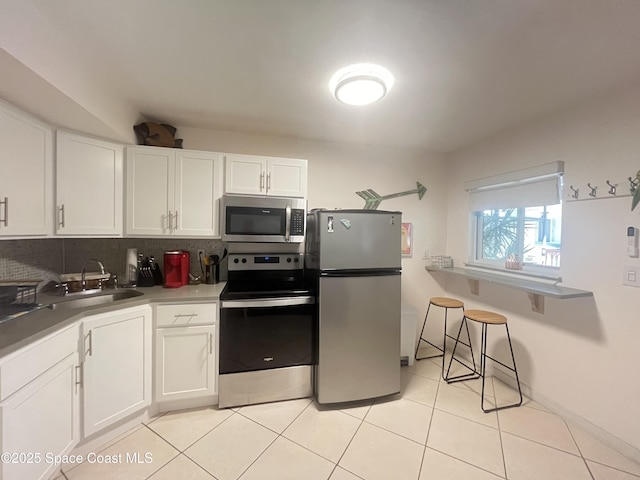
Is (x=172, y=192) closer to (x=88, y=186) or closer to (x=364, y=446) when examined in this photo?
(x=88, y=186)

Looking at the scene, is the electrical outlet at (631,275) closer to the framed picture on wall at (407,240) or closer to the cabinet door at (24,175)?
the framed picture on wall at (407,240)

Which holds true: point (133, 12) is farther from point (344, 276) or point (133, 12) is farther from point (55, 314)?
point (344, 276)

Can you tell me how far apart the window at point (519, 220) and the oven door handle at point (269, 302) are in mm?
1968

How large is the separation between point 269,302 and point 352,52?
1.69m

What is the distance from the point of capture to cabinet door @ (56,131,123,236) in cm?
177

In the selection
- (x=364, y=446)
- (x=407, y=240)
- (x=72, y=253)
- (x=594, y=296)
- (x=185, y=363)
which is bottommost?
(x=364, y=446)

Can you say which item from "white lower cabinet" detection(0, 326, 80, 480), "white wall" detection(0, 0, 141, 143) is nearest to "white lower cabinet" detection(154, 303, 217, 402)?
"white lower cabinet" detection(0, 326, 80, 480)

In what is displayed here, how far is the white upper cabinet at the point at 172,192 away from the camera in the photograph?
2100 mm

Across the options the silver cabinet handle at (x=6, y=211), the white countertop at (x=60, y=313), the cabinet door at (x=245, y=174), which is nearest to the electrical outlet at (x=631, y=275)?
the cabinet door at (x=245, y=174)

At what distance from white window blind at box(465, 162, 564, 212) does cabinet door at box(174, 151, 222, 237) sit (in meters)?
2.58

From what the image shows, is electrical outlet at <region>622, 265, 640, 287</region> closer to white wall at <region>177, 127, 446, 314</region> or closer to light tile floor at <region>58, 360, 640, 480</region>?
light tile floor at <region>58, 360, 640, 480</region>

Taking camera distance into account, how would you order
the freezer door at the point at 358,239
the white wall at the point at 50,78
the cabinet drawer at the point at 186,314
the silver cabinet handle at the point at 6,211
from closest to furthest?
the white wall at the point at 50,78
the silver cabinet handle at the point at 6,211
the cabinet drawer at the point at 186,314
the freezer door at the point at 358,239

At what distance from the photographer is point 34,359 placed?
47.7 inches

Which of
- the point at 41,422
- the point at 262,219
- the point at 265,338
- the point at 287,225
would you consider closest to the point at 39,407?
the point at 41,422
